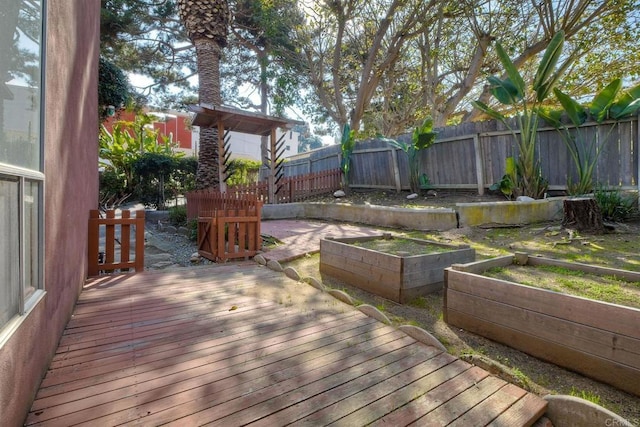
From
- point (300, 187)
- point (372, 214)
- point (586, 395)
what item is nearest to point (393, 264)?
point (586, 395)

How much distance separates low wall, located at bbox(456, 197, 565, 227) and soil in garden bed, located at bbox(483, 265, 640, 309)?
3148 millimetres

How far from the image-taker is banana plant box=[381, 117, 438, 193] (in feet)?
29.1

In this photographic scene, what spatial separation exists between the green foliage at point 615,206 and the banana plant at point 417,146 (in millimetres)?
4034

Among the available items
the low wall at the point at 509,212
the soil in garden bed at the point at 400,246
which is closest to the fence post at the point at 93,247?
the soil in garden bed at the point at 400,246

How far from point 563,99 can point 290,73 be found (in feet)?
36.8

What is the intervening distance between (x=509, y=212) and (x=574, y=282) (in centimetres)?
381

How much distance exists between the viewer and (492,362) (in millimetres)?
2088

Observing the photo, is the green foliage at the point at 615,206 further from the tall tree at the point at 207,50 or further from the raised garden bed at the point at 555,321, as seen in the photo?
the tall tree at the point at 207,50

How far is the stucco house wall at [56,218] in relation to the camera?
4.69 ft

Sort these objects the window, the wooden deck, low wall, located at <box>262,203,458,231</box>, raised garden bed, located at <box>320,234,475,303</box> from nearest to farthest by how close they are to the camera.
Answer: the window < the wooden deck < raised garden bed, located at <box>320,234,475,303</box> < low wall, located at <box>262,203,458,231</box>

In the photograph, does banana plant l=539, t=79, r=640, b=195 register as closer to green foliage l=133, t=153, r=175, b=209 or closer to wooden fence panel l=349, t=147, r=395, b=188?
wooden fence panel l=349, t=147, r=395, b=188

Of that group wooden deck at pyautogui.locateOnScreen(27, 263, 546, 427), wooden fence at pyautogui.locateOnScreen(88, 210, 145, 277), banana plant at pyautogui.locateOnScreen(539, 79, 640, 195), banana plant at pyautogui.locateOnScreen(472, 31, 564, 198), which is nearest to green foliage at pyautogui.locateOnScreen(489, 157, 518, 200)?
banana plant at pyautogui.locateOnScreen(472, 31, 564, 198)

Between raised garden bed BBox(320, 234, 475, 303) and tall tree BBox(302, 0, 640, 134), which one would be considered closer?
raised garden bed BBox(320, 234, 475, 303)

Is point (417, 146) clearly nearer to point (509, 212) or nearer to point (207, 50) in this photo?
point (509, 212)
